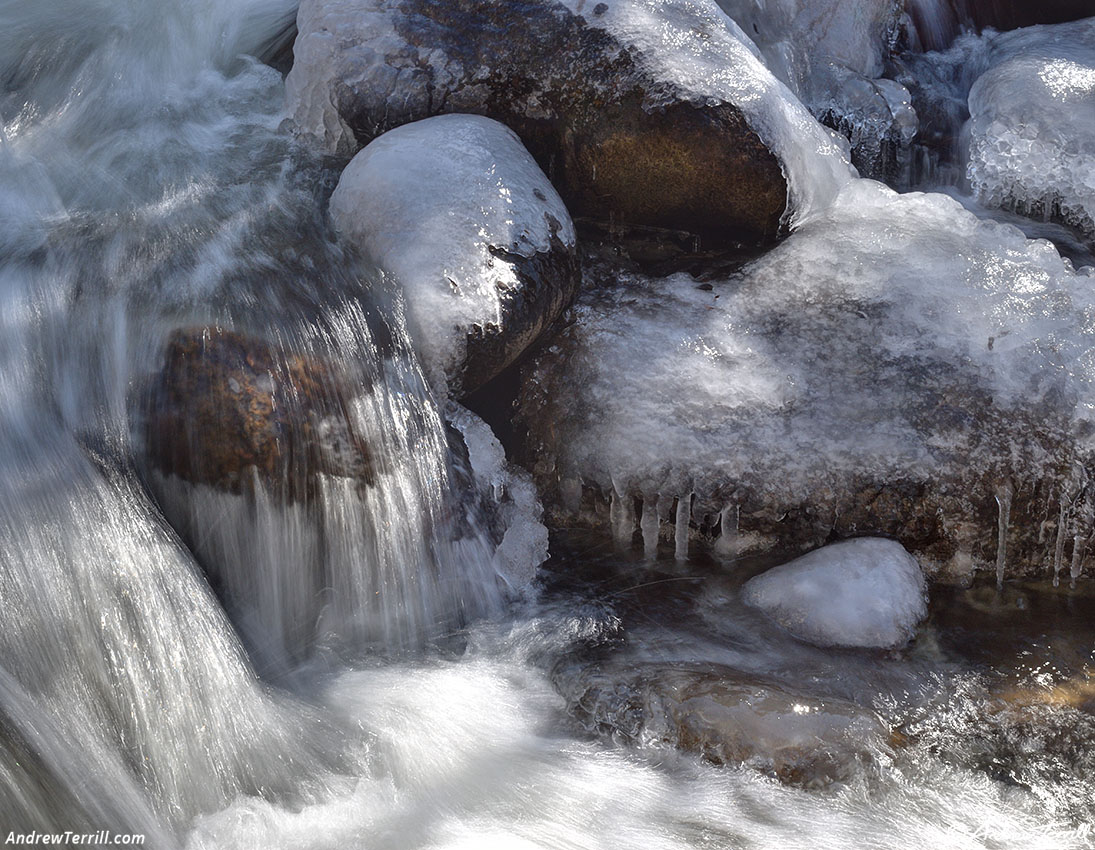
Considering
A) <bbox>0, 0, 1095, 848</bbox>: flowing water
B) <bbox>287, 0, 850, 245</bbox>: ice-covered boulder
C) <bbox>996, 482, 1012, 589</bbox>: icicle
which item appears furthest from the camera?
<bbox>287, 0, 850, 245</bbox>: ice-covered boulder

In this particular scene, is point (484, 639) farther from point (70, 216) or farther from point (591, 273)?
point (70, 216)

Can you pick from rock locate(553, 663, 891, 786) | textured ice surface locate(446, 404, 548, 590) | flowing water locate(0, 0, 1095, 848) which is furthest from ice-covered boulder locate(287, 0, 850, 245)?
rock locate(553, 663, 891, 786)

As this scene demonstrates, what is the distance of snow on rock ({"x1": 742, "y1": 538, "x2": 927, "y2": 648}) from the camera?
121 inches

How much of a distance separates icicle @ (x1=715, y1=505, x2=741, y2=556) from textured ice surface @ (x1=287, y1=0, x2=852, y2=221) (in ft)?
4.62

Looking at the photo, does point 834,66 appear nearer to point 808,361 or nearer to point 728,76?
point 728,76

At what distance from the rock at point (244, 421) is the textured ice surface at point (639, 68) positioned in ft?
5.40

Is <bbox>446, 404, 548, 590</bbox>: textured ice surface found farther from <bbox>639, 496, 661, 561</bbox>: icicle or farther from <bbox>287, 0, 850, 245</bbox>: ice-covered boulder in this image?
<bbox>287, 0, 850, 245</bbox>: ice-covered boulder

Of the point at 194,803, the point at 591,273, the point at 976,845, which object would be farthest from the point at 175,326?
the point at 976,845

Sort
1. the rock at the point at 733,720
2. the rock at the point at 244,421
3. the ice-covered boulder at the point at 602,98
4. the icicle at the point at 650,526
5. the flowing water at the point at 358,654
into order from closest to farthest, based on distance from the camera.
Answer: the flowing water at the point at 358,654, the rock at the point at 733,720, the rock at the point at 244,421, the icicle at the point at 650,526, the ice-covered boulder at the point at 602,98

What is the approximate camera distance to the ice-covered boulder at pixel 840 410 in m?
3.35

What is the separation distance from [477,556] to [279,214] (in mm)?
1538

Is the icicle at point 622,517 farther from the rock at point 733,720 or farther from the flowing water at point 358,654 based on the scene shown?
the rock at point 733,720

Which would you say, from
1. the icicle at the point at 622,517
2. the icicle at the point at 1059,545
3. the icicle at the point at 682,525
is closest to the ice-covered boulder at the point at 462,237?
the icicle at the point at 622,517

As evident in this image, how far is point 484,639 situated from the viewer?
3.11 m
